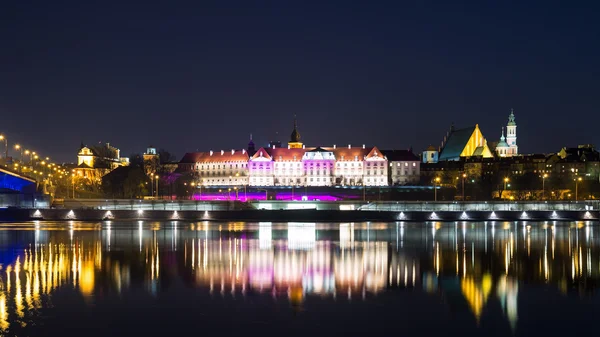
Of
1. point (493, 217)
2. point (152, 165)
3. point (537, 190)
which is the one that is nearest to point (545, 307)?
point (493, 217)

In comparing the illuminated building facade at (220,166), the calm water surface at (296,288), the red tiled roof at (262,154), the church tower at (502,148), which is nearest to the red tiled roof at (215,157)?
the illuminated building facade at (220,166)

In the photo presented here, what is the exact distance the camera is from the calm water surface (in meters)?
16.4

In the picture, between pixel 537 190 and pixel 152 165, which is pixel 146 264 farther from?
pixel 152 165

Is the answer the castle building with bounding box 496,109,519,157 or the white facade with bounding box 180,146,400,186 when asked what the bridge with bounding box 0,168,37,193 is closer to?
the white facade with bounding box 180,146,400,186

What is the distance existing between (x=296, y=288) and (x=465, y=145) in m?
170

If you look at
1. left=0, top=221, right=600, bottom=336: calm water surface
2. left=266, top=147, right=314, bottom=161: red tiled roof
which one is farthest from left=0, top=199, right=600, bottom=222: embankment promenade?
left=266, top=147, right=314, bottom=161: red tiled roof

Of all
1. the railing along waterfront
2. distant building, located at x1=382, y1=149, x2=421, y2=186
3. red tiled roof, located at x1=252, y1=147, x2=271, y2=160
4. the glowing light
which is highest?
red tiled roof, located at x1=252, y1=147, x2=271, y2=160

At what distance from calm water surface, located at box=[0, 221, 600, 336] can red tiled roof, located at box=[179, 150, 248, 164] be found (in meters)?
144

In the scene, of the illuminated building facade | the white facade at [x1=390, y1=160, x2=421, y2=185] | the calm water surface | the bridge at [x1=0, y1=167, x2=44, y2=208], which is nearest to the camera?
the calm water surface

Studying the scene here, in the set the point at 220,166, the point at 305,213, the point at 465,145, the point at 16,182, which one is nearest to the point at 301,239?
the point at 305,213

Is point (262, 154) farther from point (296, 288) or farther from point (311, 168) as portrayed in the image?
point (296, 288)

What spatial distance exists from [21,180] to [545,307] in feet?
213

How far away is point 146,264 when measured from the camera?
27.0 meters

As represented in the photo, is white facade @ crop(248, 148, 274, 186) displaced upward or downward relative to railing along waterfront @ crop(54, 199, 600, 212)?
upward
